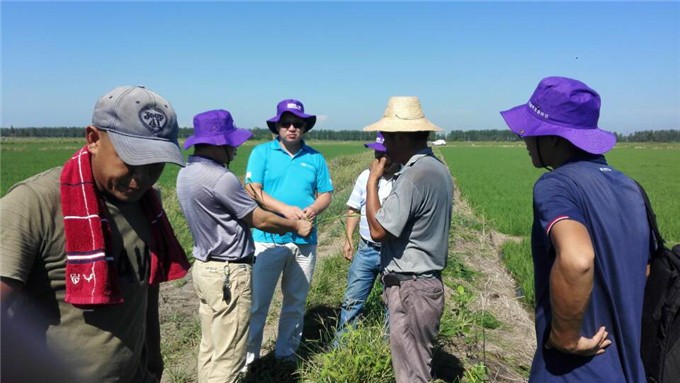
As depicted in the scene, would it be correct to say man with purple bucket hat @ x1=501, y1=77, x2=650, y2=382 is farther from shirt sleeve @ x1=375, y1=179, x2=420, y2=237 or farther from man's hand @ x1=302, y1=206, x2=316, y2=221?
man's hand @ x1=302, y1=206, x2=316, y2=221

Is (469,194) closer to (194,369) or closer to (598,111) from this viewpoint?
(194,369)

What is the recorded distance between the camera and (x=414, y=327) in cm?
259

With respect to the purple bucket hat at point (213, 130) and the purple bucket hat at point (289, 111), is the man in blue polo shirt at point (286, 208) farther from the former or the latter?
the purple bucket hat at point (213, 130)

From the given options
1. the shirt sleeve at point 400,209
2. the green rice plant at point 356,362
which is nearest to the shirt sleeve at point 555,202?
the shirt sleeve at point 400,209

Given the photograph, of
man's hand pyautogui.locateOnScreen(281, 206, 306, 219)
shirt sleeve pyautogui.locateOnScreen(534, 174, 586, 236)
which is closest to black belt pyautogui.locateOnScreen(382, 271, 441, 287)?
shirt sleeve pyautogui.locateOnScreen(534, 174, 586, 236)

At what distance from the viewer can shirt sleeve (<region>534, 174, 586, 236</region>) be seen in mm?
1604

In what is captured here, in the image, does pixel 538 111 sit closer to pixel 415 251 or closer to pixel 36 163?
pixel 415 251

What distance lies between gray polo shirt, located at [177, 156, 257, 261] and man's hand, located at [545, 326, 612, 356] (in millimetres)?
1808

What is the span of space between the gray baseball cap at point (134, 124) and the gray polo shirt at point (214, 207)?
1.23 meters

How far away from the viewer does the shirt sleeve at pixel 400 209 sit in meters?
2.49

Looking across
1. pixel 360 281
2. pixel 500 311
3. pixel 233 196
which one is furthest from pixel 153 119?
pixel 500 311

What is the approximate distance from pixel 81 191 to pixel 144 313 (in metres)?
0.57

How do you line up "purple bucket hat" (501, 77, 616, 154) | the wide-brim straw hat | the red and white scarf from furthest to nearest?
1. the wide-brim straw hat
2. "purple bucket hat" (501, 77, 616, 154)
3. the red and white scarf

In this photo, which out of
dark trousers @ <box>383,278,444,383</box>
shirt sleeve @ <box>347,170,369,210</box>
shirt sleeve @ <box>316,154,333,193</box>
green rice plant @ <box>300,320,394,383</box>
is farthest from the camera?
shirt sleeve @ <box>347,170,369,210</box>
